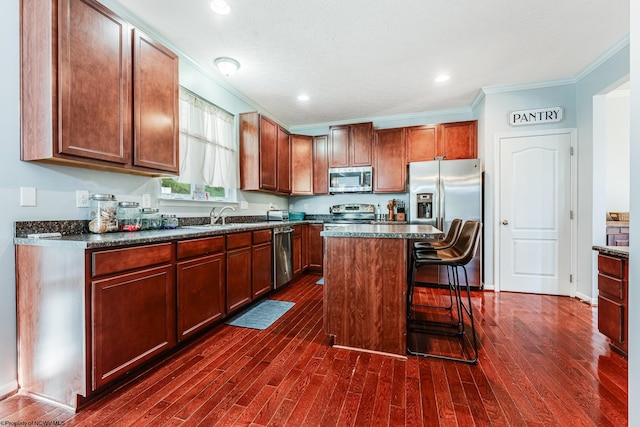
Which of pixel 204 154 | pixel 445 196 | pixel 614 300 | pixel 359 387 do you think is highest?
pixel 204 154

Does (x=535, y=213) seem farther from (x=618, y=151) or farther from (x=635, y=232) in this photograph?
(x=635, y=232)

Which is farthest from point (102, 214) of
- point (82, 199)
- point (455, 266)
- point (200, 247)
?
point (455, 266)

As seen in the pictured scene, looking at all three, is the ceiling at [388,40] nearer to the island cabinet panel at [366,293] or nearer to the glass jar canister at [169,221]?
the glass jar canister at [169,221]

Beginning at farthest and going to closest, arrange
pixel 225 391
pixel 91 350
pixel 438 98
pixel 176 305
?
pixel 438 98 < pixel 176 305 < pixel 225 391 < pixel 91 350

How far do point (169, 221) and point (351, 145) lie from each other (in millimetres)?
3174

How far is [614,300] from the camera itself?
208 centimetres

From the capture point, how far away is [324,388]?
1.69 m

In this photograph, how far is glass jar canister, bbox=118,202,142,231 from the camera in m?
2.12

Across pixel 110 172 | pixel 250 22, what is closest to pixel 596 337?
pixel 250 22

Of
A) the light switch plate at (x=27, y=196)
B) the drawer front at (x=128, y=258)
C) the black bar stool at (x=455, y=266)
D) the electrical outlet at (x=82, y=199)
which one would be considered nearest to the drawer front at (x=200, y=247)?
the drawer front at (x=128, y=258)

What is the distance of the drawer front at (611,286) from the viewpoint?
6.64ft

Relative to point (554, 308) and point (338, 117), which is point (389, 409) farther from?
point (338, 117)

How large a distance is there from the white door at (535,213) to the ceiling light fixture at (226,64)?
135 inches

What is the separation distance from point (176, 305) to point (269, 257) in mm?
1402
